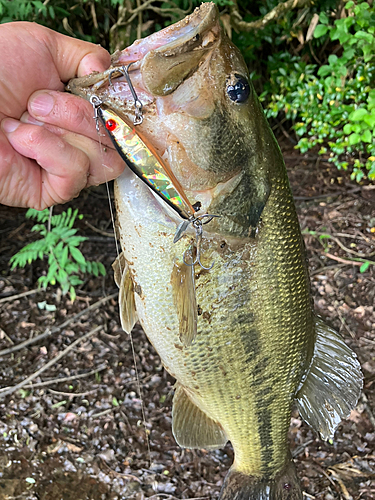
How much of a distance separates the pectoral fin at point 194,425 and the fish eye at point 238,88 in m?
1.15

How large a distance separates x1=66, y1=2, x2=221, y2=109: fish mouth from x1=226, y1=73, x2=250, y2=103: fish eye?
10 centimetres

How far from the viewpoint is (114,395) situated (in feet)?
9.29

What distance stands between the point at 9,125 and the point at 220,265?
2.38 feet

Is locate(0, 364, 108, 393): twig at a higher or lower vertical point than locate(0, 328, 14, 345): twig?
lower

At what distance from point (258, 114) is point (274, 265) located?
1.62ft

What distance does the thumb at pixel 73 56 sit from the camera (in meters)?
1.10

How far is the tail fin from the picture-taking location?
170 cm

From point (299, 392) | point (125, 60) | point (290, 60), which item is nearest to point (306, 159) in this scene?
point (290, 60)

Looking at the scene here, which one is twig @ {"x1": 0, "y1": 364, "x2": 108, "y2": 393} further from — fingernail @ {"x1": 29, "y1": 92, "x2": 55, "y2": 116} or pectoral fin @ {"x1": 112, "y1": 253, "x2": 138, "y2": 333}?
fingernail @ {"x1": 29, "y1": 92, "x2": 55, "y2": 116}

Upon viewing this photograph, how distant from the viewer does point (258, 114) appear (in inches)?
46.6

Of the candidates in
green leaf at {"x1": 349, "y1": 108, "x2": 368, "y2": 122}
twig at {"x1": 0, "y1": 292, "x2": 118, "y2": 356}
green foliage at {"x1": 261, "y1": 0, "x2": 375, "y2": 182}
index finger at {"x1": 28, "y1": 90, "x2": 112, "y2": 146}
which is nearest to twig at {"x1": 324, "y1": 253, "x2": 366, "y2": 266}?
green foliage at {"x1": 261, "y1": 0, "x2": 375, "y2": 182}

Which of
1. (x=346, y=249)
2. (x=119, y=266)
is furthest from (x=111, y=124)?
(x=346, y=249)

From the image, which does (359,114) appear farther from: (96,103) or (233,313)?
(96,103)

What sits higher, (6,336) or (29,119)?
(29,119)
